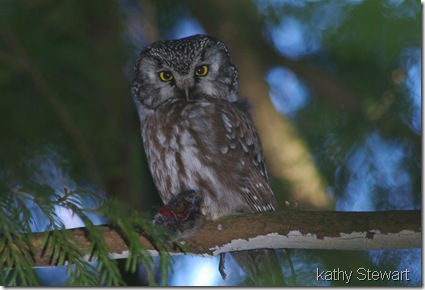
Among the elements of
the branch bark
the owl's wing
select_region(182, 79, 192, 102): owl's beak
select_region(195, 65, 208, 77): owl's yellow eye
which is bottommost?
the branch bark

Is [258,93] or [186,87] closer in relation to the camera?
[186,87]

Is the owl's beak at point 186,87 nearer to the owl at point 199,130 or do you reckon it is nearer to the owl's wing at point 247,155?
the owl at point 199,130

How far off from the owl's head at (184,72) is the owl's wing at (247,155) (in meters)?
0.12

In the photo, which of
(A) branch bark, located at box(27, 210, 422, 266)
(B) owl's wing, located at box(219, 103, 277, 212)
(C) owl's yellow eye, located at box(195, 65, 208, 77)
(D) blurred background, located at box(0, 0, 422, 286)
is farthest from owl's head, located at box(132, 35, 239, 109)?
(A) branch bark, located at box(27, 210, 422, 266)

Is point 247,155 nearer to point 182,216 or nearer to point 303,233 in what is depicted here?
point 182,216

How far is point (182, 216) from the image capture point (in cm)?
255

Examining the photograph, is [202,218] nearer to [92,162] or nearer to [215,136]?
[215,136]

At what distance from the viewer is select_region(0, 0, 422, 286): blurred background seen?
9.55 feet

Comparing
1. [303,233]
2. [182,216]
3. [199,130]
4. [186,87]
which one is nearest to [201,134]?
[199,130]

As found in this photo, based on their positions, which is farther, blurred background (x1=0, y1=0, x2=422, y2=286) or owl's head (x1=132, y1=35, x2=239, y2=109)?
owl's head (x1=132, y1=35, x2=239, y2=109)

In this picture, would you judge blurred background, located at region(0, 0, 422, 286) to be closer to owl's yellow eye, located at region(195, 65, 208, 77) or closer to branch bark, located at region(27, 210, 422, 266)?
branch bark, located at region(27, 210, 422, 266)

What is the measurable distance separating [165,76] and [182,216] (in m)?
0.80

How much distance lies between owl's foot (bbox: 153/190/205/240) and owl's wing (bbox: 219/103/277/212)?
25 cm

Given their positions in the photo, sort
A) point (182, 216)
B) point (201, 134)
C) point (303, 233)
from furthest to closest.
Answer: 1. point (201, 134)
2. point (182, 216)
3. point (303, 233)
